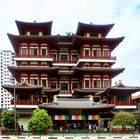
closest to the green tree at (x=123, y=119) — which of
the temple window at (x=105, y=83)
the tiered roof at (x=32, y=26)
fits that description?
the temple window at (x=105, y=83)

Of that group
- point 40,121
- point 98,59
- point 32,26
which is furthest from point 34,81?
point 40,121

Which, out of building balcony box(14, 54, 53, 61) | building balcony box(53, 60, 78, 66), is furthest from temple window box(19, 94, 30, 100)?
building balcony box(53, 60, 78, 66)

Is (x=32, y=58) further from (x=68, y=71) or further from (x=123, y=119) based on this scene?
(x=123, y=119)

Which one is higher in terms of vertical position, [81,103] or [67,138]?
[81,103]

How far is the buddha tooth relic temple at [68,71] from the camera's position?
6588 cm

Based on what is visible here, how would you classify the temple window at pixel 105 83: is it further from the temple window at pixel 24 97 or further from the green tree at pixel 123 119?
the temple window at pixel 24 97

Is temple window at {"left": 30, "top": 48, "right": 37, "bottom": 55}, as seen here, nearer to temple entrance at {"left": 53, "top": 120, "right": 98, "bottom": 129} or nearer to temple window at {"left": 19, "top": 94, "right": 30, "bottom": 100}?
temple window at {"left": 19, "top": 94, "right": 30, "bottom": 100}

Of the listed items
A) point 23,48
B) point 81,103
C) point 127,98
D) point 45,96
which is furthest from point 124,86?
point 23,48

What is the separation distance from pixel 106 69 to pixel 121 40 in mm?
6865

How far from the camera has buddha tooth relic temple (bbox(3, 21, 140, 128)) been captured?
65875 mm

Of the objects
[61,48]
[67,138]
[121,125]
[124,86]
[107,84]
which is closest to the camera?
[67,138]

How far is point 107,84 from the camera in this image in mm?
74312

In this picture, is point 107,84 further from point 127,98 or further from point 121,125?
point 121,125

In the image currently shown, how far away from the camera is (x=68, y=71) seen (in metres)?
77.7
